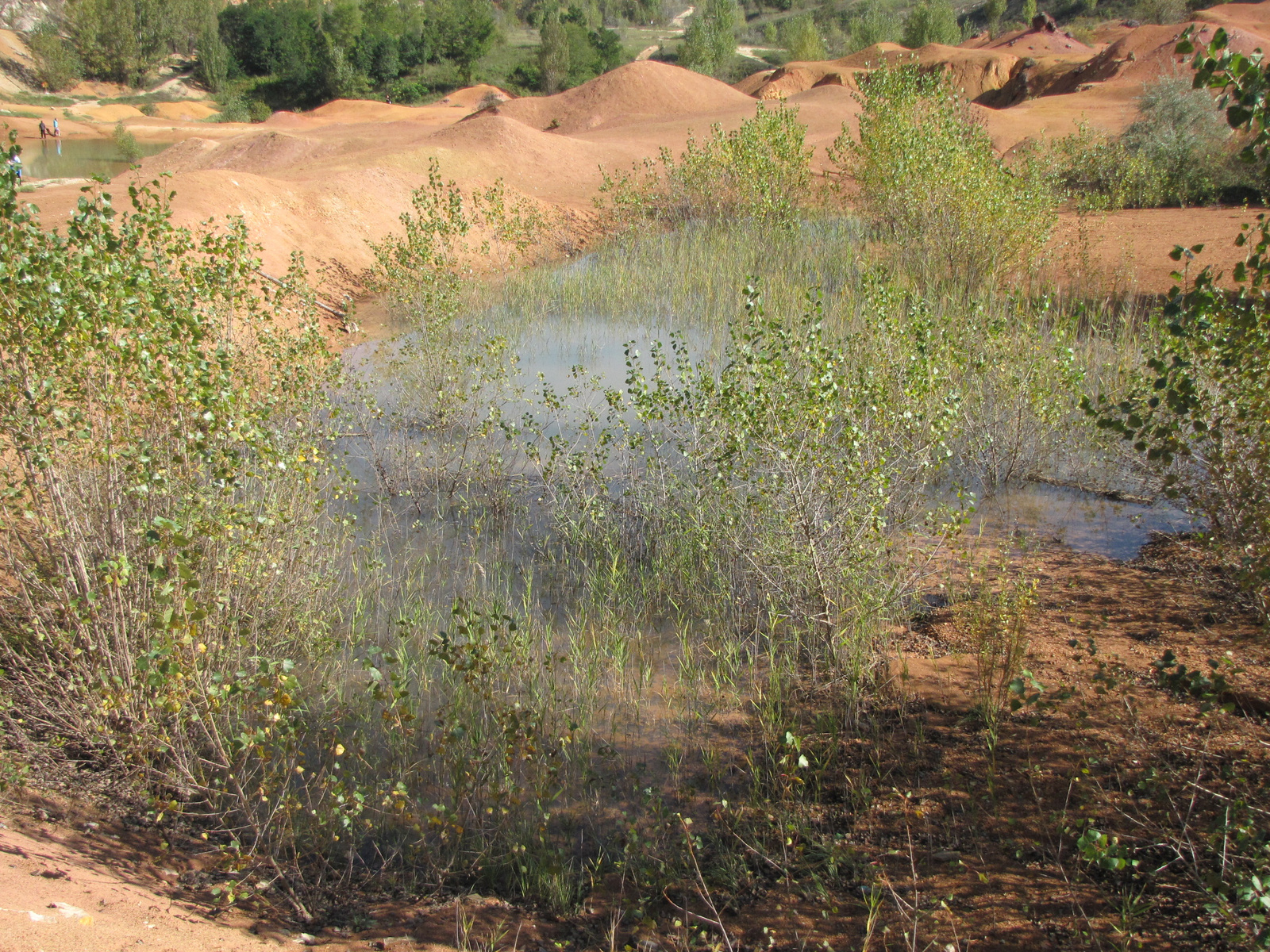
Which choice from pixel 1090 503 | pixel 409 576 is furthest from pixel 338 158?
pixel 1090 503

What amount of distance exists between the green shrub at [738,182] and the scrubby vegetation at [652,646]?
7943mm

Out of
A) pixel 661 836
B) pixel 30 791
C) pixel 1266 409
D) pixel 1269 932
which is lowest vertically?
pixel 661 836

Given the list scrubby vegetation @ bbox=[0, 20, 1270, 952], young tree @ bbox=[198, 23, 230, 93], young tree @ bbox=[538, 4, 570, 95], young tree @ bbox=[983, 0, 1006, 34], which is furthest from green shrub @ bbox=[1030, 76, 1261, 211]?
young tree @ bbox=[198, 23, 230, 93]

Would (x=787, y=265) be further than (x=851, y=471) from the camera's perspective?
Yes

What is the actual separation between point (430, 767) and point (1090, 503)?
4756 mm

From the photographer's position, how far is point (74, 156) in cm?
3198

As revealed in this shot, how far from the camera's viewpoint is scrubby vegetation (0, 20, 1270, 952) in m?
2.96

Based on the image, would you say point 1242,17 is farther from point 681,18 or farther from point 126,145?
point 681,18

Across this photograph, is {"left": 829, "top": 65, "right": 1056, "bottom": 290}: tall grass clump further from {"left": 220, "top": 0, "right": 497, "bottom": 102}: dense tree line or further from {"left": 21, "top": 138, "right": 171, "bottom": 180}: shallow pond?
{"left": 220, "top": 0, "right": 497, "bottom": 102}: dense tree line

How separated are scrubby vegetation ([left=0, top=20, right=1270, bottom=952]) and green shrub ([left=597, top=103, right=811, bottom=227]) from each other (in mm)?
7943

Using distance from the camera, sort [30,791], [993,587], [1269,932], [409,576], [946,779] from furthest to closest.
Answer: [409,576] → [993,587] → [946,779] → [30,791] → [1269,932]

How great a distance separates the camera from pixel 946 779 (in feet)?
11.3

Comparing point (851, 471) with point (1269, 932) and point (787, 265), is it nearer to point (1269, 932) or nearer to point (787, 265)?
point (1269, 932)

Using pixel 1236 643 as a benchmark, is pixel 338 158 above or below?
above
